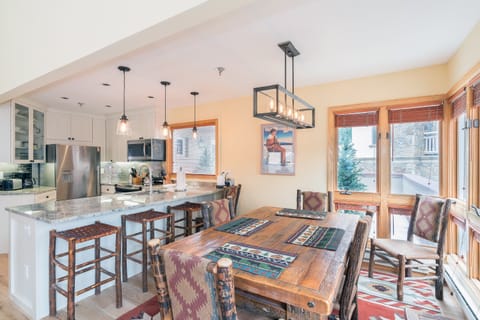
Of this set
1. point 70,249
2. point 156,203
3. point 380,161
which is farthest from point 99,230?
point 380,161

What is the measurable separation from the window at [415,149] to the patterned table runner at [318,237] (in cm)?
166

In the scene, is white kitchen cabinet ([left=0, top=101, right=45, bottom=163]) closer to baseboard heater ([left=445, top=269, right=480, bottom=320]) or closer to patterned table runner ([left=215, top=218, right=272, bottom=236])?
patterned table runner ([left=215, top=218, right=272, bottom=236])

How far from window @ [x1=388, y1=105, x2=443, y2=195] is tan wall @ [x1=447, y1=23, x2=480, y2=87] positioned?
427 mm

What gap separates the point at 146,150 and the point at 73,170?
152 cm

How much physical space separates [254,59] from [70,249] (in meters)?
2.50

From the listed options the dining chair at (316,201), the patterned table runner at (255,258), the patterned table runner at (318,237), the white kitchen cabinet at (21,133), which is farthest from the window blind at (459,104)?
the white kitchen cabinet at (21,133)

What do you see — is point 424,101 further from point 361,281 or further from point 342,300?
point 342,300

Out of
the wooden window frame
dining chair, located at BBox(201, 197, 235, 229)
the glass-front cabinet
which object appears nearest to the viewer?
dining chair, located at BBox(201, 197, 235, 229)

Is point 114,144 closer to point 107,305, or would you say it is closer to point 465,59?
point 107,305

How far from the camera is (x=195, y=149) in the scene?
4.91 m

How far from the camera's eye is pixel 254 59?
2713 millimetres

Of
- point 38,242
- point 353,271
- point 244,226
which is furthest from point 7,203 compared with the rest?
point 353,271

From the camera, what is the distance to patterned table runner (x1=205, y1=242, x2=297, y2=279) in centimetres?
138

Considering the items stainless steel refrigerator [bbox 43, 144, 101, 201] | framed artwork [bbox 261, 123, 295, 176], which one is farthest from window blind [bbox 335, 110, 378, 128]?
stainless steel refrigerator [bbox 43, 144, 101, 201]
